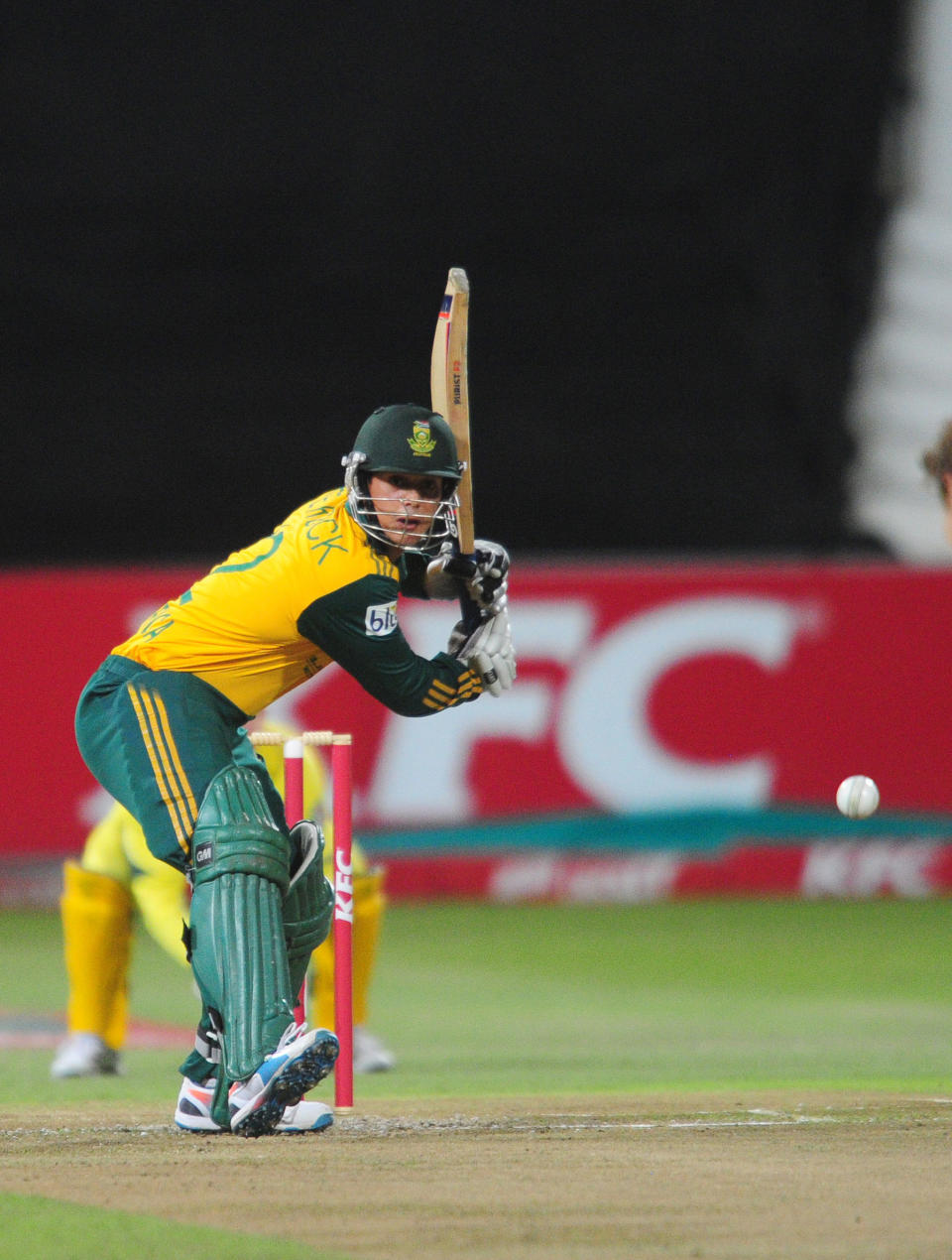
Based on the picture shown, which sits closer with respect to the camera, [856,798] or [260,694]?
[260,694]

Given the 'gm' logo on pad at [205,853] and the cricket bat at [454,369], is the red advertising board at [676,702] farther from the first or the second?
the 'gm' logo on pad at [205,853]

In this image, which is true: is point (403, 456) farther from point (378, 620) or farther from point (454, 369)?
point (454, 369)

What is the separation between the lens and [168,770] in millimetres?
4496

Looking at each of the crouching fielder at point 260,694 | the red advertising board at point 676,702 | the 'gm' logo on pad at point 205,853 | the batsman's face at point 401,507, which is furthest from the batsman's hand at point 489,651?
the red advertising board at point 676,702

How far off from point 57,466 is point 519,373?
10.9 ft

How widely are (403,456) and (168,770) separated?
89 centimetres

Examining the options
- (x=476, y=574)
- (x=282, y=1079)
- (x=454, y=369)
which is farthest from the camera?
(x=454, y=369)

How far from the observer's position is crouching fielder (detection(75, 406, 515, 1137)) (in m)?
4.35

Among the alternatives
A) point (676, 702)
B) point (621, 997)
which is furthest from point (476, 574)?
point (676, 702)

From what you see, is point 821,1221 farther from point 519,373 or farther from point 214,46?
point 214,46

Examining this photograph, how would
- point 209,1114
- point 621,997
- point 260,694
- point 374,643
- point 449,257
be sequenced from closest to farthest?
point 374,643 → point 209,1114 → point 260,694 → point 621,997 → point 449,257

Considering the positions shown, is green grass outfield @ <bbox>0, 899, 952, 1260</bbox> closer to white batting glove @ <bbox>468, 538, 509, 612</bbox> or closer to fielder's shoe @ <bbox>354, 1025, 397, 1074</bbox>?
fielder's shoe @ <bbox>354, 1025, 397, 1074</bbox>

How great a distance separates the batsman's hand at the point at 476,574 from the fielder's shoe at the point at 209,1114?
1246mm

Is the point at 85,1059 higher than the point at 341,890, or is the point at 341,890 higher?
the point at 341,890
